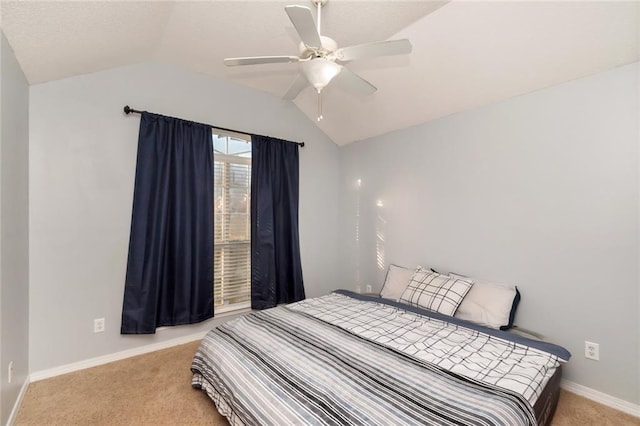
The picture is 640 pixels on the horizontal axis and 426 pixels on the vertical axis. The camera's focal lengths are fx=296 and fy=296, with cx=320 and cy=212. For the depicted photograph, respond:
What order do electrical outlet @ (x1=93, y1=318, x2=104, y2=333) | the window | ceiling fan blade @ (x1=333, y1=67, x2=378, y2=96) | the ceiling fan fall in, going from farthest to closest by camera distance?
the window → electrical outlet @ (x1=93, y1=318, x2=104, y2=333) → ceiling fan blade @ (x1=333, y1=67, x2=378, y2=96) → the ceiling fan

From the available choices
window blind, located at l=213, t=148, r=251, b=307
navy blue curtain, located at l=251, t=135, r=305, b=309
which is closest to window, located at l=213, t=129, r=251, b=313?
window blind, located at l=213, t=148, r=251, b=307

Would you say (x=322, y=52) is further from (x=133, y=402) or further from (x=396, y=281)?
(x=133, y=402)

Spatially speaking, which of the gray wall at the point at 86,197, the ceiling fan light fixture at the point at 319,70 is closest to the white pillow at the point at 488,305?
the ceiling fan light fixture at the point at 319,70

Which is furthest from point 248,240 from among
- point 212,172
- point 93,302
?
point 93,302

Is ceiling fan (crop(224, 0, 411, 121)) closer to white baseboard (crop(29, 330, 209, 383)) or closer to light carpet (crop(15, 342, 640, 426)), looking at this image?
light carpet (crop(15, 342, 640, 426))

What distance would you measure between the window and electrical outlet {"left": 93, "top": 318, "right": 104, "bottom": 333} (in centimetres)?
99

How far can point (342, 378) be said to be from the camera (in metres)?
1.47

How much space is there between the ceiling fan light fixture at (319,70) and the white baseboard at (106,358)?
2649 mm

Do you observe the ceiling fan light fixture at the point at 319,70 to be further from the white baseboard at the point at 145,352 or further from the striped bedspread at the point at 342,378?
the white baseboard at the point at 145,352

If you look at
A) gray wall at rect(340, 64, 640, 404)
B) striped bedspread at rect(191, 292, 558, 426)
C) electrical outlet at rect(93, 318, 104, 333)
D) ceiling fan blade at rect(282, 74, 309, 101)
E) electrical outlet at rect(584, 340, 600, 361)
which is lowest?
electrical outlet at rect(584, 340, 600, 361)

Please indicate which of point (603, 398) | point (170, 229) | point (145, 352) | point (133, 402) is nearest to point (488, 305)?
point (603, 398)

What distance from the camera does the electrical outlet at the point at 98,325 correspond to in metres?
2.48

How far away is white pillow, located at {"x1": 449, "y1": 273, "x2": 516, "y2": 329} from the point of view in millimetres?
2328

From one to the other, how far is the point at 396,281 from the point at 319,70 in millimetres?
2210
